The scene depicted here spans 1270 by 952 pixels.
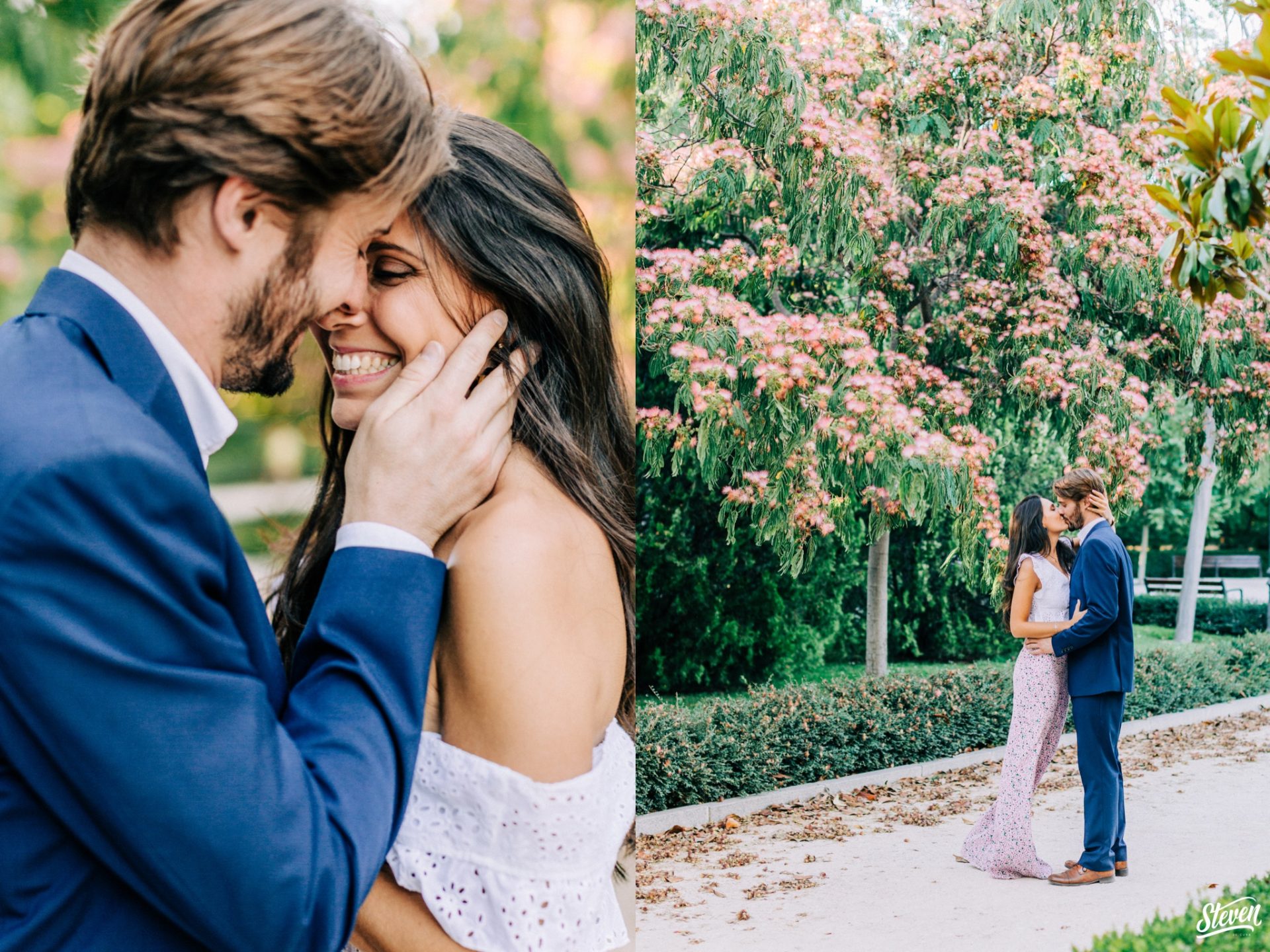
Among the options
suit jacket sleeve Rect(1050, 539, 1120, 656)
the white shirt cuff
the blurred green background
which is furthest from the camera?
suit jacket sleeve Rect(1050, 539, 1120, 656)

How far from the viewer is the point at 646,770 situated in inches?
158

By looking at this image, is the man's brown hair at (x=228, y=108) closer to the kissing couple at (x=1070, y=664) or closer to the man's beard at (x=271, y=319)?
the man's beard at (x=271, y=319)

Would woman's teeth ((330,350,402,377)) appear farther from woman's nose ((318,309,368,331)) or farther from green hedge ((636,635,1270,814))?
green hedge ((636,635,1270,814))

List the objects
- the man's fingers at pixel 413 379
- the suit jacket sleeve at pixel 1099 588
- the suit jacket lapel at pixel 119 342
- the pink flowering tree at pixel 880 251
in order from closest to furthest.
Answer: the suit jacket lapel at pixel 119 342, the man's fingers at pixel 413 379, the suit jacket sleeve at pixel 1099 588, the pink flowering tree at pixel 880 251

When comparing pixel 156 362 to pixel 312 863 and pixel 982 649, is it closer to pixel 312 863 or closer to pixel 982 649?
pixel 312 863

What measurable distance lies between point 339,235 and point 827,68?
3355 millimetres

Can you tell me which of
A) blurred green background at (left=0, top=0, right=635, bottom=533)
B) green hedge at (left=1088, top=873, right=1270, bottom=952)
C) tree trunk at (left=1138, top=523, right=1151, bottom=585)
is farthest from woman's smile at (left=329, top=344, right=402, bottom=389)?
green hedge at (left=1088, top=873, right=1270, bottom=952)

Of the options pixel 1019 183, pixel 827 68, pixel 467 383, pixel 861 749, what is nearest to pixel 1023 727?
pixel 861 749

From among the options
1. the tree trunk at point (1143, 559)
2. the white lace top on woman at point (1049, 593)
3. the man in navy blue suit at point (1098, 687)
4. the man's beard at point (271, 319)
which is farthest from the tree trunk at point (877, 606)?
the man's beard at point (271, 319)

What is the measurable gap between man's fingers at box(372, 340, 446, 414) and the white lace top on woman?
259cm

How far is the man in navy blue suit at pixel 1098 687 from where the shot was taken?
3.31m

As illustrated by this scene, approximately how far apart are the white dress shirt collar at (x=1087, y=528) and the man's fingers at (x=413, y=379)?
8.48 feet

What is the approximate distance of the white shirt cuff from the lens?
3.39 feet

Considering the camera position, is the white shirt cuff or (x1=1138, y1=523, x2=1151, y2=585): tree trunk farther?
Result: (x1=1138, y1=523, x2=1151, y2=585): tree trunk
